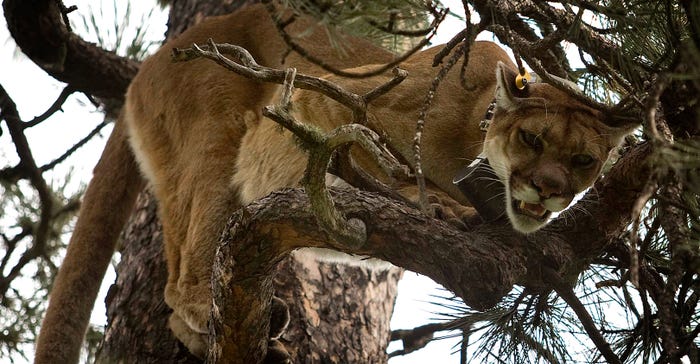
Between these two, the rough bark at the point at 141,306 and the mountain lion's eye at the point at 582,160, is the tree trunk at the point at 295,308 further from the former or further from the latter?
the mountain lion's eye at the point at 582,160

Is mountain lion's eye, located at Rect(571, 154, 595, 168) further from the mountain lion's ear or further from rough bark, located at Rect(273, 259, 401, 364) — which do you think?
rough bark, located at Rect(273, 259, 401, 364)

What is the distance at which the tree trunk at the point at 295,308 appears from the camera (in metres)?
3.68

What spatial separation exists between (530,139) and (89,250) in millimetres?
2171

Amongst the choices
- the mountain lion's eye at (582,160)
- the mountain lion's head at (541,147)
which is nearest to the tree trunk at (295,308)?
the mountain lion's head at (541,147)

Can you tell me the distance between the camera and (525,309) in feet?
9.61

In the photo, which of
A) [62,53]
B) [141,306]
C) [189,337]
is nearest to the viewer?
[189,337]

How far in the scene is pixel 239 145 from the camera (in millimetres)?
3838

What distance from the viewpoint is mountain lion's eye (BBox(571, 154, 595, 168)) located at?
314 cm

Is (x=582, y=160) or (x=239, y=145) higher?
(x=239, y=145)

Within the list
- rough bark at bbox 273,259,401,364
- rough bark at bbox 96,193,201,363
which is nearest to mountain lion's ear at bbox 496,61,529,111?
rough bark at bbox 273,259,401,364

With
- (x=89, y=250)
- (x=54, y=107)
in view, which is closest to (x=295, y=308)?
(x=89, y=250)

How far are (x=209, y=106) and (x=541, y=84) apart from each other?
1.56 meters

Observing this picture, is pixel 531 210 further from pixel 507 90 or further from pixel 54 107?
pixel 54 107

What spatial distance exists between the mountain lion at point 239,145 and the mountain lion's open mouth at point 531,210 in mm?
12
